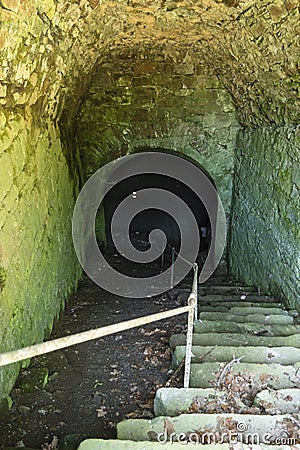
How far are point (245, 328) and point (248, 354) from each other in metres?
0.61

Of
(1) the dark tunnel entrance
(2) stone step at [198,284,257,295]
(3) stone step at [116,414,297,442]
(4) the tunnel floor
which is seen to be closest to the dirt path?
(4) the tunnel floor

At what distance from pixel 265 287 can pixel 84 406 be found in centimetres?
239

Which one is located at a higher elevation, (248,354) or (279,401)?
(248,354)

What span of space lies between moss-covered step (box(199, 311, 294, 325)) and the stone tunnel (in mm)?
275

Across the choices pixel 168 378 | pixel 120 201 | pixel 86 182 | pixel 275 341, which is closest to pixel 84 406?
pixel 168 378

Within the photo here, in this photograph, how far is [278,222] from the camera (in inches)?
147

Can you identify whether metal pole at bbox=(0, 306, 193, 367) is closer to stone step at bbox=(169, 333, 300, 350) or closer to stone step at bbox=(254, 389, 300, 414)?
stone step at bbox=(254, 389, 300, 414)

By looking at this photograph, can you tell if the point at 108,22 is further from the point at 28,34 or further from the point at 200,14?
the point at 28,34

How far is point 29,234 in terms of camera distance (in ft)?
9.27

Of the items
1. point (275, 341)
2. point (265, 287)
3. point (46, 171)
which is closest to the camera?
point (275, 341)

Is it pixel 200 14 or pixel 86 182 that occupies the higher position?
pixel 200 14

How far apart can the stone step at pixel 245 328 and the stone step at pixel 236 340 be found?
0.56ft

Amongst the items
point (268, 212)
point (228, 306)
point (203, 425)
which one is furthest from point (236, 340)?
point (268, 212)

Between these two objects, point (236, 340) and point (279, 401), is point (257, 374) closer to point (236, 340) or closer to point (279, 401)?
point (279, 401)
